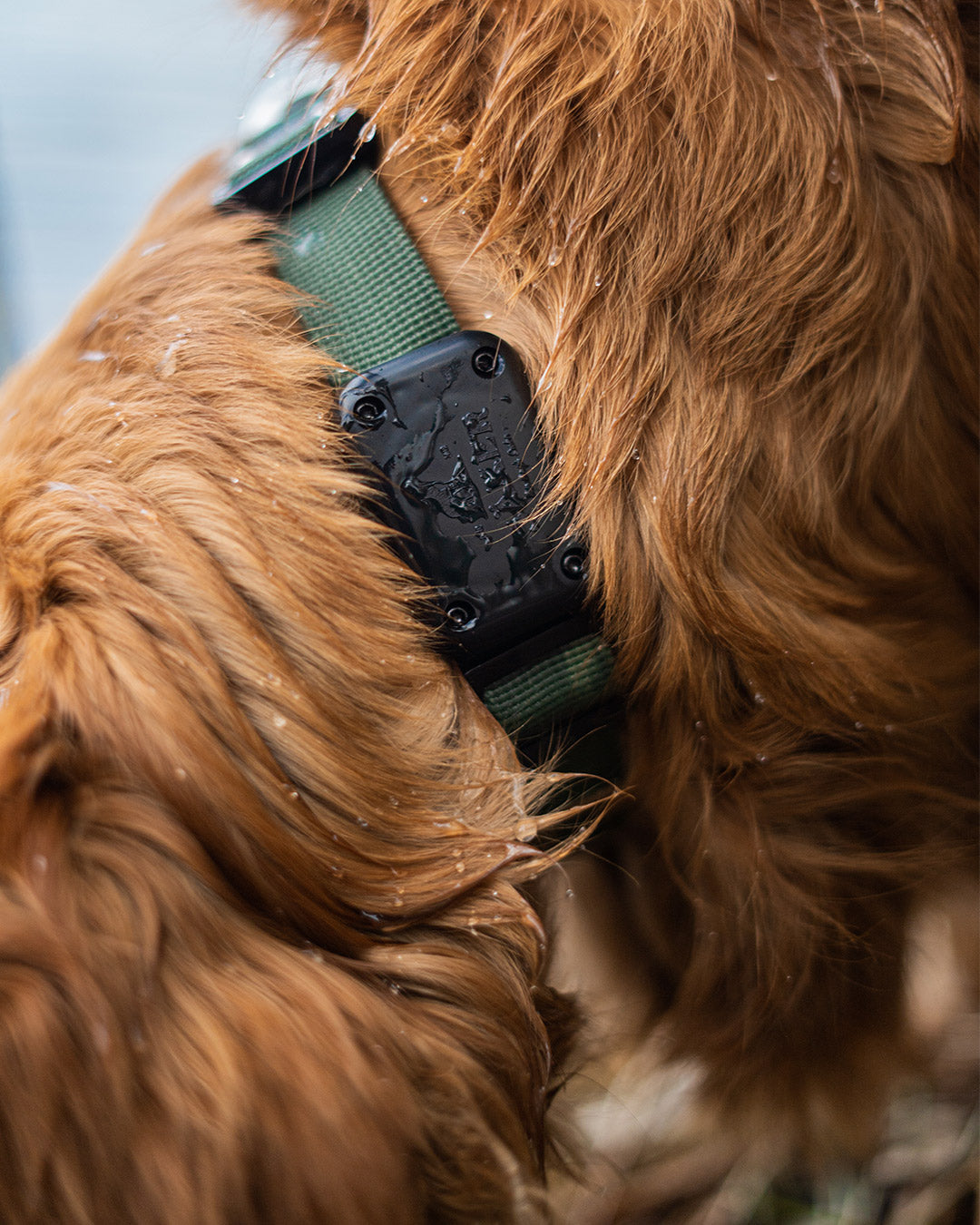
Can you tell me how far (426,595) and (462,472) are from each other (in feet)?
0.27

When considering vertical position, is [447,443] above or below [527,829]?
above

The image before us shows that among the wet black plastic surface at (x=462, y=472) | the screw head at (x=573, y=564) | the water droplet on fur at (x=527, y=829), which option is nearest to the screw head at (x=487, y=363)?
the wet black plastic surface at (x=462, y=472)

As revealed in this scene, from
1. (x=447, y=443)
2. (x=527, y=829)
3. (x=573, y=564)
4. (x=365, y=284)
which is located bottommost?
(x=527, y=829)

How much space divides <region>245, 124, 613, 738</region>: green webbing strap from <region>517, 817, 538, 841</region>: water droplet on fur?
64 millimetres

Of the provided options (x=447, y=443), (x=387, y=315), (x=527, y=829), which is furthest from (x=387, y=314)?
(x=527, y=829)

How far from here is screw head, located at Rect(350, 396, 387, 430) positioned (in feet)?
1.95

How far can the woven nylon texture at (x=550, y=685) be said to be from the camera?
62 centimetres

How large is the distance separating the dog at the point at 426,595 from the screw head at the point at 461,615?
21 mm

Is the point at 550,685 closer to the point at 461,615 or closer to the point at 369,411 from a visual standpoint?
the point at 461,615

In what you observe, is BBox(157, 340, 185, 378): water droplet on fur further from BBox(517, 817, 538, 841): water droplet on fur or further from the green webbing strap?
BBox(517, 817, 538, 841): water droplet on fur

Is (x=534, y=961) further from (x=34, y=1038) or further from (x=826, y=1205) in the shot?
(x=826, y=1205)

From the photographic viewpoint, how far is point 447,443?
595 mm

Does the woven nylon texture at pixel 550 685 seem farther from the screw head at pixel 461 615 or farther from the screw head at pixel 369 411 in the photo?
the screw head at pixel 369 411

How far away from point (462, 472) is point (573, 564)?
0.30 ft
